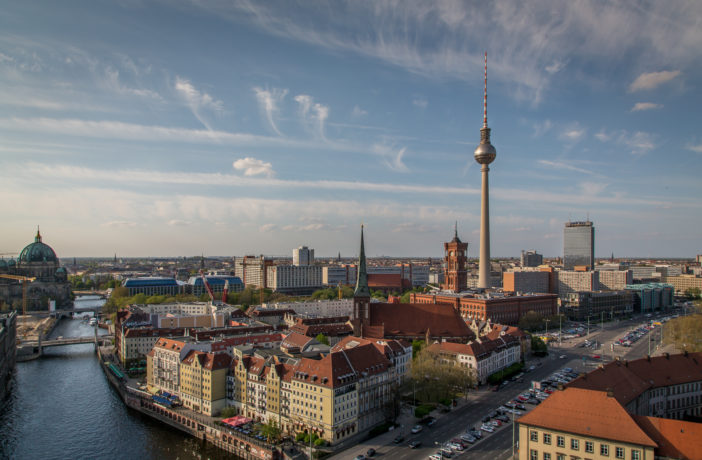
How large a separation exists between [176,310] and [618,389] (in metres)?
108

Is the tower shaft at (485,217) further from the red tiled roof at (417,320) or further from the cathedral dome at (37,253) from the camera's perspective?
the cathedral dome at (37,253)

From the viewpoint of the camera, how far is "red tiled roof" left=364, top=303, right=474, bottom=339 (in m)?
81.8

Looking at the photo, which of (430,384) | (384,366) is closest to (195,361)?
(384,366)

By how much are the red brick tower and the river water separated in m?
76.9

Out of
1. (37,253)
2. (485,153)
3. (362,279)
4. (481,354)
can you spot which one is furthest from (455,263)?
(37,253)

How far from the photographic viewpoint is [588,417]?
3347cm

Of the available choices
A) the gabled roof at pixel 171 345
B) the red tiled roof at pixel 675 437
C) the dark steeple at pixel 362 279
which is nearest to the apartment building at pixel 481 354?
the dark steeple at pixel 362 279

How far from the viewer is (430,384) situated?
5544 cm

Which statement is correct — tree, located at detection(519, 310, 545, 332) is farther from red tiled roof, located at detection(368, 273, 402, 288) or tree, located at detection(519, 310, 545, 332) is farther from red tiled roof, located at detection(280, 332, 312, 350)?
red tiled roof, located at detection(368, 273, 402, 288)

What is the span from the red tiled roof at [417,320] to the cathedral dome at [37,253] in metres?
138

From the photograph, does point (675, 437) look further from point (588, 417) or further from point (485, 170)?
point (485, 170)

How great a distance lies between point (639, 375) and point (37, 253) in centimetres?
18200

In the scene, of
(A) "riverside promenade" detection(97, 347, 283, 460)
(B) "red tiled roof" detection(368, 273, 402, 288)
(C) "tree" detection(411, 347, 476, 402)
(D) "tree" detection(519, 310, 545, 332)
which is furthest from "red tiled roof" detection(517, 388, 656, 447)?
(B) "red tiled roof" detection(368, 273, 402, 288)

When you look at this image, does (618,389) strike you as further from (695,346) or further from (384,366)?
(695,346)
